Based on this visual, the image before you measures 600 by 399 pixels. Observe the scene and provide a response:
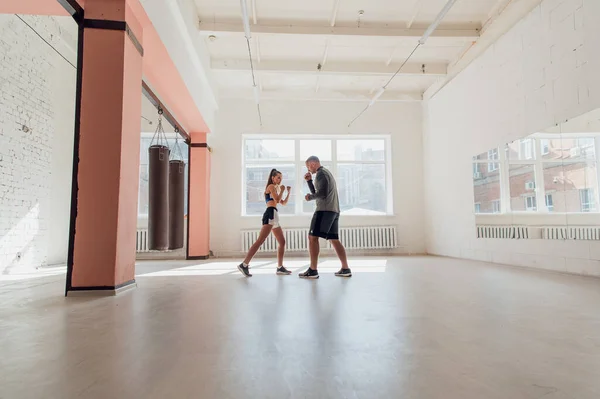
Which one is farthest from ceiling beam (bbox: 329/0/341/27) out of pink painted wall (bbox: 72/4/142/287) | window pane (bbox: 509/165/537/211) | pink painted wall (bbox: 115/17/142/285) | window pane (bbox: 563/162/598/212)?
window pane (bbox: 563/162/598/212)

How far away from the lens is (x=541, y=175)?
4559 millimetres

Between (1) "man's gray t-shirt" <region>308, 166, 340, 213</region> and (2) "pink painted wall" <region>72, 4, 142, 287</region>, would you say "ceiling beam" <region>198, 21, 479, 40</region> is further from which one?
(1) "man's gray t-shirt" <region>308, 166, 340, 213</region>

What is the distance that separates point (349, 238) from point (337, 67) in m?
3.75

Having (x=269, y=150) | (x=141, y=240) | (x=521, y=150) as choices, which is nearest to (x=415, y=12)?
(x=521, y=150)

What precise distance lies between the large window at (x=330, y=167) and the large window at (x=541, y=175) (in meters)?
2.96

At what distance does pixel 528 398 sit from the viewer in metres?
1.03

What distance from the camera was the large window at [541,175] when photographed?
12.8 feet

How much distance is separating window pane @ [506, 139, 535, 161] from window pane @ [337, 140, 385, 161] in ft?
12.5

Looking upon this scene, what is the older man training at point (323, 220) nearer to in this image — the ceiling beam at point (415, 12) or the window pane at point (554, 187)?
the window pane at point (554, 187)

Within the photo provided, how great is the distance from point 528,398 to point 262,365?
2.82 ft

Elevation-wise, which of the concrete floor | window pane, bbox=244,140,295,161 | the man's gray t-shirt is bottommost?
the concrete floor

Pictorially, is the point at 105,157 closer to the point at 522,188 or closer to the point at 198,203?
the point at 198,203

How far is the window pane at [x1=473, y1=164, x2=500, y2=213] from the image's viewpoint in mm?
5527

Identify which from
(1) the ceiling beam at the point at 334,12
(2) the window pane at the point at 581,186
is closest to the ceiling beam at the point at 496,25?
Result: (2) the window pane at the point at 581,186
